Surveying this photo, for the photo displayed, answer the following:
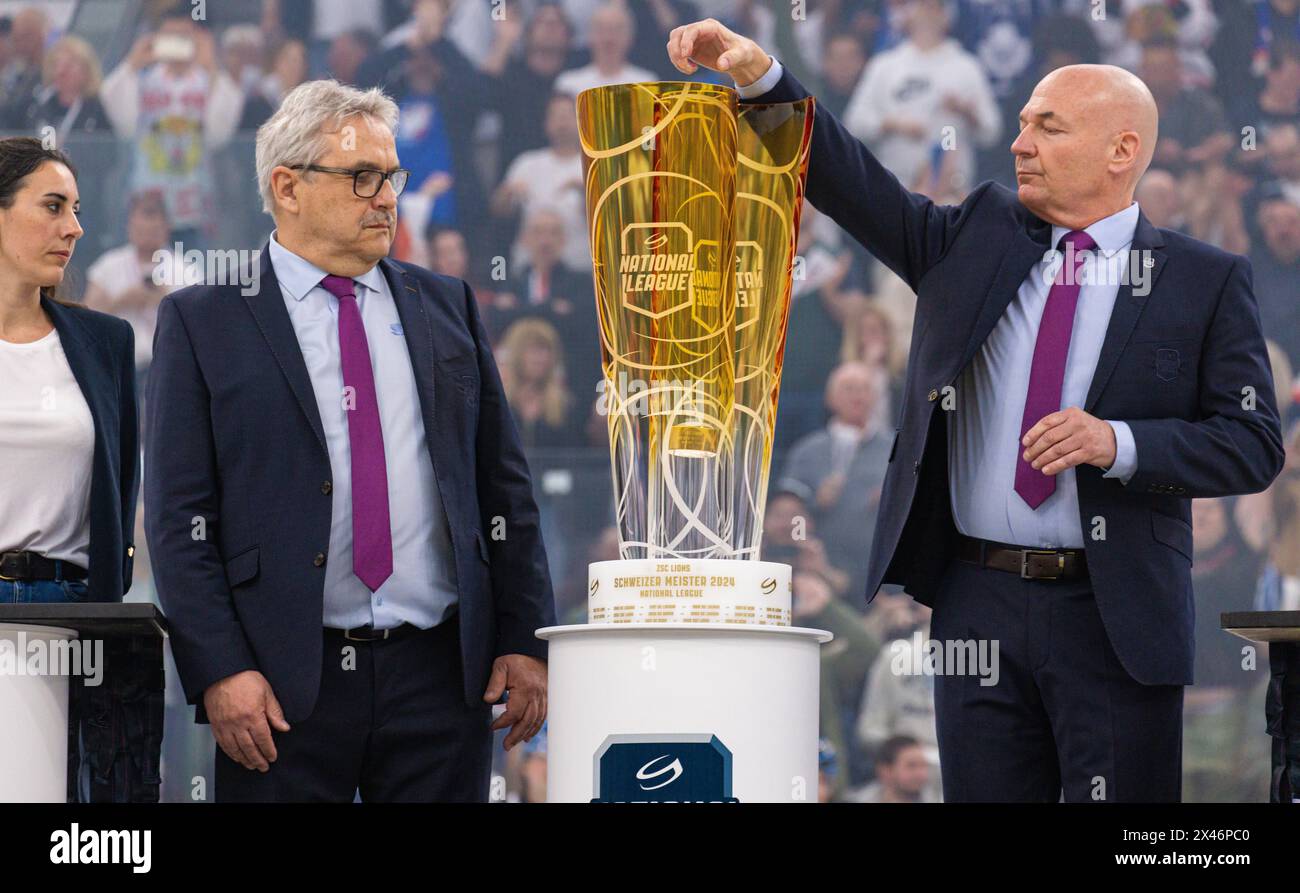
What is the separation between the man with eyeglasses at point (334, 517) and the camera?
2361 mm

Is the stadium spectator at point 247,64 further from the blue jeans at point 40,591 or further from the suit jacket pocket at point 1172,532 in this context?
the suit jacket pocket at point 1172,532

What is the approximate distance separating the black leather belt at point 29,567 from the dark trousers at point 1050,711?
4.60 ft

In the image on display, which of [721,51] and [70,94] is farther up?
[70,94]

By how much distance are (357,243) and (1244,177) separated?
3.95 m

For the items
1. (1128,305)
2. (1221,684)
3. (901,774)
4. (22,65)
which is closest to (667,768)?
(1128,305)

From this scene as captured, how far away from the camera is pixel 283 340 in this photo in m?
2.46

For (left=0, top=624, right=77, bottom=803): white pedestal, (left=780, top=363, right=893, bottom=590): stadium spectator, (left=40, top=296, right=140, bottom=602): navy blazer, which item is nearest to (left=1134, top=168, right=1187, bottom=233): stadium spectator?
(left=780, top=363, right=893, bottom=590): stadium spectator

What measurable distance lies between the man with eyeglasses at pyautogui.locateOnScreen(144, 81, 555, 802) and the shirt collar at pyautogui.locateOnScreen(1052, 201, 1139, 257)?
1002mm

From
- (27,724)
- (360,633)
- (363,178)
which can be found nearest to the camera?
(27,724)

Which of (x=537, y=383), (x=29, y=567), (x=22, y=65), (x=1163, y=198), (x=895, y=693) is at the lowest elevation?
(x=895, y=693)

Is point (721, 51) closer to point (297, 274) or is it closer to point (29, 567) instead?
point (297, 274)

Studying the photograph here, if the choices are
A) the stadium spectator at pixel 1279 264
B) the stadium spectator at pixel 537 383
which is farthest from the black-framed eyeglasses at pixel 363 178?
the stadium spectator at pixel 1279 264

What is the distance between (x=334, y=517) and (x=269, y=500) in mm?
96
